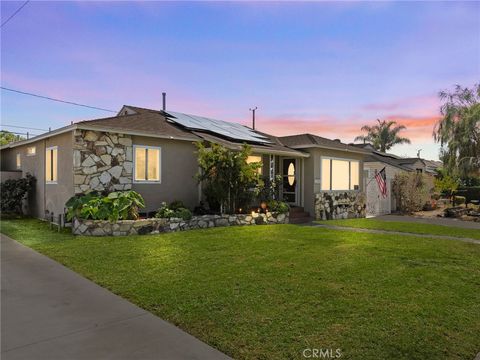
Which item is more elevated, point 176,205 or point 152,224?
point 176,205

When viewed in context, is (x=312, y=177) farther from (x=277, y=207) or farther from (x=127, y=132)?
(x=127, y=132)

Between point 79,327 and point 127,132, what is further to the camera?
point 127,132

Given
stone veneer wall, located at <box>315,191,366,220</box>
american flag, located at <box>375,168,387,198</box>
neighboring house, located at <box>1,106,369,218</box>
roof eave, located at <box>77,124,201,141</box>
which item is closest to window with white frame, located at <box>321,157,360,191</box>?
neighboring house, located at <box>1,106,369,218</box>

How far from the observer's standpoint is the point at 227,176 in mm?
12031

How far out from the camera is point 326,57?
12625mm

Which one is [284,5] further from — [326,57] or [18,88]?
[18,88]

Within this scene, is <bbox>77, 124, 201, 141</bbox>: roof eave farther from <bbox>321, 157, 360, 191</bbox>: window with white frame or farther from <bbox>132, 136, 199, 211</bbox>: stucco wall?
<bbox>321, 157, 360, 191</bbox>: window with white frame

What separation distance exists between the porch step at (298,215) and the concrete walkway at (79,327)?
9.88 m

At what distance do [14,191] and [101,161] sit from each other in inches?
213

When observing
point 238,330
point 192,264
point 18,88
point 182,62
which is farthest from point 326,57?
point 18,88

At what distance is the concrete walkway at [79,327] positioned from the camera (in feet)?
10.9

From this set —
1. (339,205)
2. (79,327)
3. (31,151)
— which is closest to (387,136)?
(339,205)

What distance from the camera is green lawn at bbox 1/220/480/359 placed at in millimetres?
3584

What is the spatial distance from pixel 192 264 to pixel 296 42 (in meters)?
8.37
